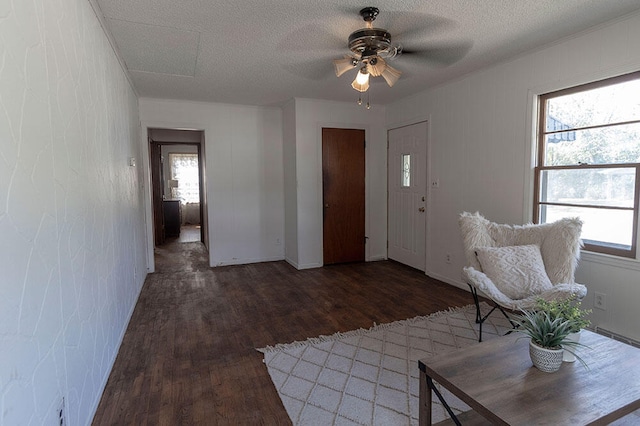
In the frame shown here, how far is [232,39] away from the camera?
2.81 metres

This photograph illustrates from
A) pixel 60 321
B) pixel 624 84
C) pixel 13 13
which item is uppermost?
pixel 624 84

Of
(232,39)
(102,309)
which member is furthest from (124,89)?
(102,309)

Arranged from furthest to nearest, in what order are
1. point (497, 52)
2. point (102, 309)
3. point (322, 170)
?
point (322, 170)
point (497, 52)
point (102, 309)

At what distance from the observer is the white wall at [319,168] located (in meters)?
4.98

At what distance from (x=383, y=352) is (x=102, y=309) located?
1939 millimetres

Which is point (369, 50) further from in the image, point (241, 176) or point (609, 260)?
point (241, 176)

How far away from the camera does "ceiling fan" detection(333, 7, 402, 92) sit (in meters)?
2.41

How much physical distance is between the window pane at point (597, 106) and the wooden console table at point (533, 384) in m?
1.87

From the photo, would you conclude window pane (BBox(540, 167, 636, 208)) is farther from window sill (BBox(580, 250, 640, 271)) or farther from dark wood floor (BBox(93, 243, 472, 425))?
dark wood floor (BBox(93, 243, 472, 425))

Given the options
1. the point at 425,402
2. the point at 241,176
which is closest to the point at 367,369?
the point at 425,402

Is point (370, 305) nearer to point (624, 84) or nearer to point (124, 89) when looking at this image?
point (624, 84)

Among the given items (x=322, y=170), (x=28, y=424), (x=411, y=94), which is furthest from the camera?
(x=322, y=170)

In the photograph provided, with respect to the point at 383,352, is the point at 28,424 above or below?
above

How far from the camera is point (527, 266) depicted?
8.74 feet
